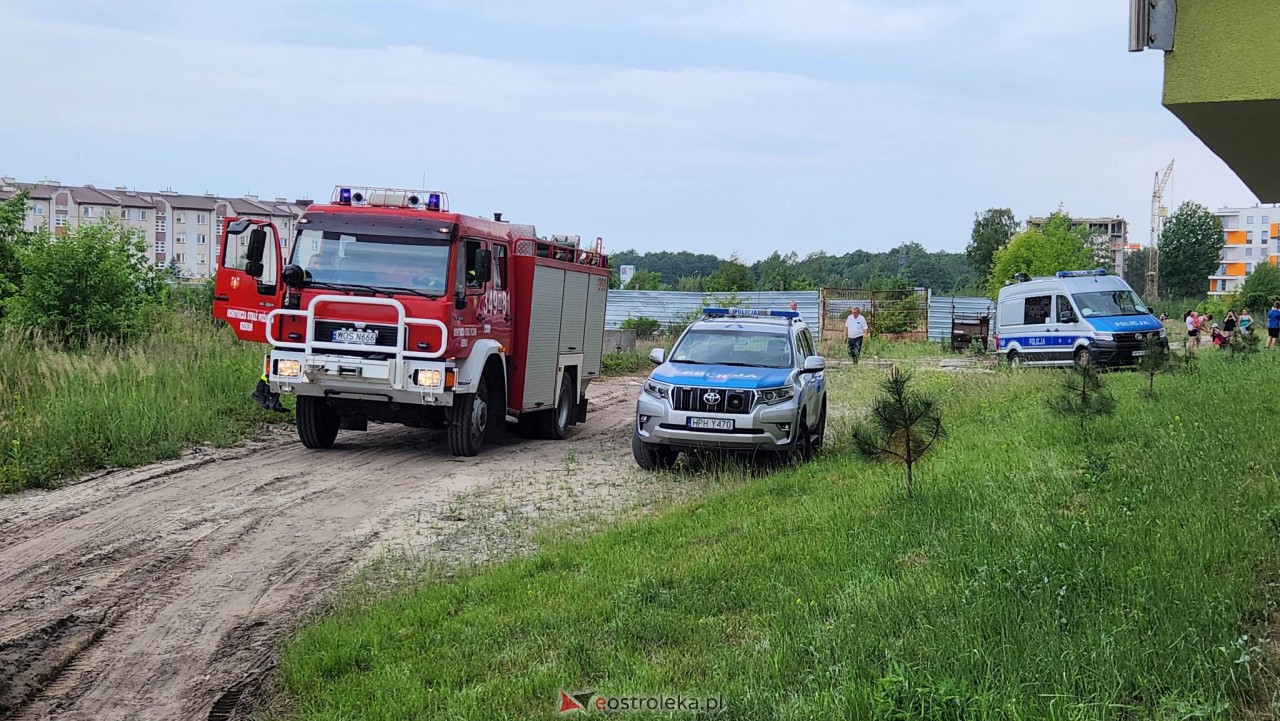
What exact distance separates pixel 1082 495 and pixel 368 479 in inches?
279

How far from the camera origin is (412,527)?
8.77 metres

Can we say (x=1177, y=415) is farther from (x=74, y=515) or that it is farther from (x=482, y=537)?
(x=74, y=515)

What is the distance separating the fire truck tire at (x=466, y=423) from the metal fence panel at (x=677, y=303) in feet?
94.0

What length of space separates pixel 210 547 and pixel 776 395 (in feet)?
19.4

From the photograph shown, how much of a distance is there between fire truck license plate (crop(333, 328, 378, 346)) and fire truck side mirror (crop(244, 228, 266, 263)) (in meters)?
1.52

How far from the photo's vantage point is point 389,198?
1262 cm

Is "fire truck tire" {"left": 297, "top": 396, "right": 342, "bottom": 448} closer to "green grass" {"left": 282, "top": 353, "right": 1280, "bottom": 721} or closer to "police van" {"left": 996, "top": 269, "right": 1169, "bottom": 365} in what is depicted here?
"green grass" {"left": 282, "top": 353, "right": 1280, "bottom": 721}

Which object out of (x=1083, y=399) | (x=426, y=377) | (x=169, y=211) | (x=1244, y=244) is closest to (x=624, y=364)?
(x=426, y=377)

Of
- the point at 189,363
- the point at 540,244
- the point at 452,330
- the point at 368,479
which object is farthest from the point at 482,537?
the point at 189,363

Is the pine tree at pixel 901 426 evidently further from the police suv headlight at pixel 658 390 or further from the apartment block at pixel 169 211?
the apartment block at pixel 169 211

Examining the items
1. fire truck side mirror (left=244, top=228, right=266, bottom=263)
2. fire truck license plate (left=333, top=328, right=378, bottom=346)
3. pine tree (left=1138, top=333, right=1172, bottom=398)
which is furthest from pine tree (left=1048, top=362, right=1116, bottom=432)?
fire truck side mirror (left=244, top=228, right=266, bottom=263)

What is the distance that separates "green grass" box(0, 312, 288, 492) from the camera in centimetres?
1074

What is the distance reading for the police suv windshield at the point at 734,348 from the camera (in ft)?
40.1

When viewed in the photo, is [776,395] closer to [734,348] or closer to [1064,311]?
[734,348]
